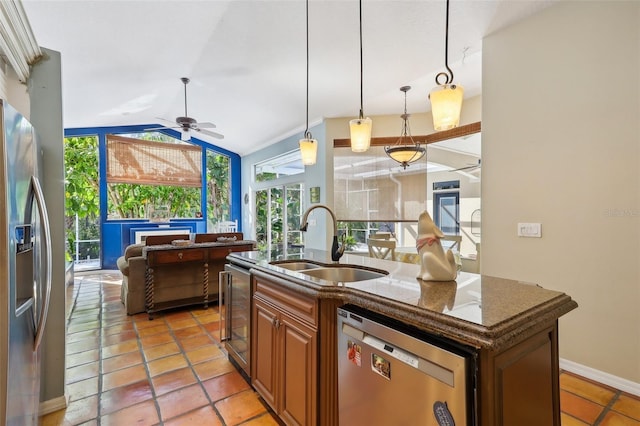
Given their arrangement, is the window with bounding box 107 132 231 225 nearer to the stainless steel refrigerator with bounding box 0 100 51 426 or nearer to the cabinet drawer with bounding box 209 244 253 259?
the cabinet drawer with bounding box 209 244 253 259

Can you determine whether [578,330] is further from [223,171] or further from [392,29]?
[223,171]

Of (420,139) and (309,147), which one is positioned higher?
(420,139)

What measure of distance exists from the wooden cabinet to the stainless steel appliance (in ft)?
0.35

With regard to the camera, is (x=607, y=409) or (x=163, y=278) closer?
(x=607, y=409)

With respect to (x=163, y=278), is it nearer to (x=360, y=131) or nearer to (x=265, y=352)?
(x=265, y=352)

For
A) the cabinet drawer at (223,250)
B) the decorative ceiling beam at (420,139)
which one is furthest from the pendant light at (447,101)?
the cabinet drawer at (223,250)

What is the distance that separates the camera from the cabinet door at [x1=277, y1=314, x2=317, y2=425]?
1476 mm

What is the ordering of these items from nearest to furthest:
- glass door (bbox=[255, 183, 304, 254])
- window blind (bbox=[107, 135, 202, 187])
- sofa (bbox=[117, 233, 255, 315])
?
sofa (bbox=[117, 233, 255, 315]) < glass door (bbox=[255, 183, 304, 254]) < window blind (bbox=[107, 135, 202, 187])

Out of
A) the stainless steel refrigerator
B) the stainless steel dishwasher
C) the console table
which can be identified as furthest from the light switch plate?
the stainless steel refrigerator

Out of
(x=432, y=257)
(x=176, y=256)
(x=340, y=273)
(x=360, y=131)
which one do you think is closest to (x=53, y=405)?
(x=176, y=256)

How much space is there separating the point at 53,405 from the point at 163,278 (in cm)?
189

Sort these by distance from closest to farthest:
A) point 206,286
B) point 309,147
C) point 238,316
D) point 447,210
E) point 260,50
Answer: point 238,316 → point 309,147 → point 260,50 → point 206,286 → point 447,210

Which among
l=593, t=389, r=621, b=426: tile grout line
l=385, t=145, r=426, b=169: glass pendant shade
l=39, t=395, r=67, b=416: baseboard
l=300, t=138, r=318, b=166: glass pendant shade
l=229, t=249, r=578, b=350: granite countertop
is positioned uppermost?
l=385, t=145, r=426, b=169: glass pendant shade

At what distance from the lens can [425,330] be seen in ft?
3.49
